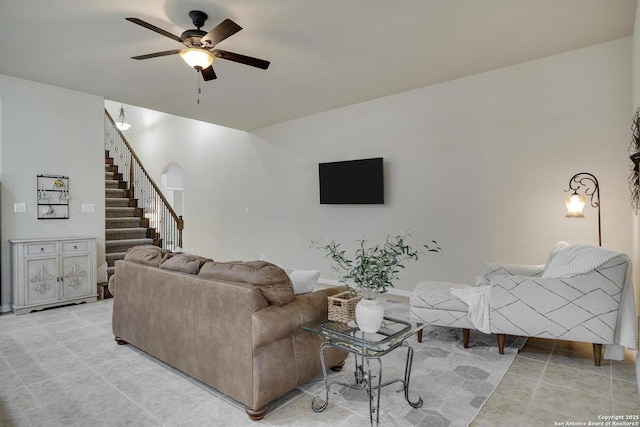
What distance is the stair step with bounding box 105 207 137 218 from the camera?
21.7 ft

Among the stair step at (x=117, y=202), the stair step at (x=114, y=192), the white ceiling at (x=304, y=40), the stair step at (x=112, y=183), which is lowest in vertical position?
the stair step at (x=117, y=202)

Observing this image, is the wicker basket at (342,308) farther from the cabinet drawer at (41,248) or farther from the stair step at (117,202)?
the stair step at (117,202)

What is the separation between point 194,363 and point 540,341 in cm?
309

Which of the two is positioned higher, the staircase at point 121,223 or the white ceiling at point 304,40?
the white ceiling at point 304,40

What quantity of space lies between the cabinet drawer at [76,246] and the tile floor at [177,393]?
145 cm

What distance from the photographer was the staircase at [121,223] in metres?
5.94

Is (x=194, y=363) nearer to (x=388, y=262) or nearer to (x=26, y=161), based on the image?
(x=388, y=262)

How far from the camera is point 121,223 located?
Answer: 652 centimetres

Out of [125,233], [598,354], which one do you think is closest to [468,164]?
[598,354]

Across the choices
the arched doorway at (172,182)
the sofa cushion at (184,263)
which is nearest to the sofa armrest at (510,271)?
the sofa cushion at (184,263)

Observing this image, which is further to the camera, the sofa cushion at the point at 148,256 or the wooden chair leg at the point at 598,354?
the sofa cushion at the point at 148,256

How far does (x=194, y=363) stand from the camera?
2398mm

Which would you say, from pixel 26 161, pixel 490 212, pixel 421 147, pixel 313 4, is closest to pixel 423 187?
pixel 421 147

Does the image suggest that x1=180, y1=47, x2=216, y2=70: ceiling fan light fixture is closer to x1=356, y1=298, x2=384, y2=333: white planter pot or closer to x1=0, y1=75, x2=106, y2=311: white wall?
x1=356, y1=298, x2=384, y2=333: white planter pot
